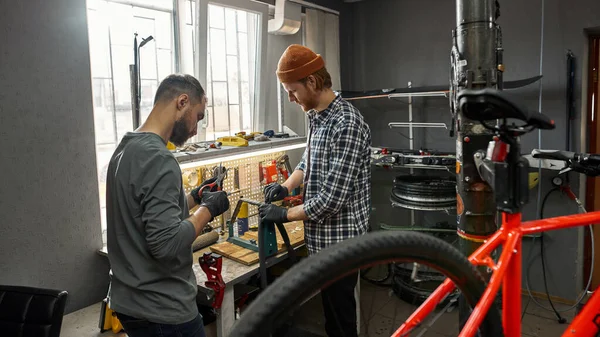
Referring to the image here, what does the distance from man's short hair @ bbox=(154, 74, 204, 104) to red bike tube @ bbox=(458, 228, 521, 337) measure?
1.10 m

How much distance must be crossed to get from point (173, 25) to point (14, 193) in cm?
135

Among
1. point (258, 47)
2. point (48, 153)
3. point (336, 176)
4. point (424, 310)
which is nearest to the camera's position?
point (424, 310)

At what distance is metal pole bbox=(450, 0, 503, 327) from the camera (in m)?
1.51

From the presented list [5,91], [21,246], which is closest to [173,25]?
[5,91]

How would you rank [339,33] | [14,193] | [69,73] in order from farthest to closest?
1. [339,33]
2. [69,73]
3. [14,193]

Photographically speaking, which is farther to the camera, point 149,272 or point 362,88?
point 362,88

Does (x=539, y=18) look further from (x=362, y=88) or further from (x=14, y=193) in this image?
(x=14, y=193)

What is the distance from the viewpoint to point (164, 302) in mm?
1434

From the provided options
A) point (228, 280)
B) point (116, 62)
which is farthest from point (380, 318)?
point (116, 62)

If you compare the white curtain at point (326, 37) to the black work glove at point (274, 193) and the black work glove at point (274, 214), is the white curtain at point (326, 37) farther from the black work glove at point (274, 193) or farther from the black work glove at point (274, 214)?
the black work glove at point (274, 214)

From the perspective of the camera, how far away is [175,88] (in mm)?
1540

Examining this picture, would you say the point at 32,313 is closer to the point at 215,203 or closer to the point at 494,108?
the point at 215,203

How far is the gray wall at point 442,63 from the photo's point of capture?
3266 millimetres

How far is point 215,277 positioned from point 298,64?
1011mm
